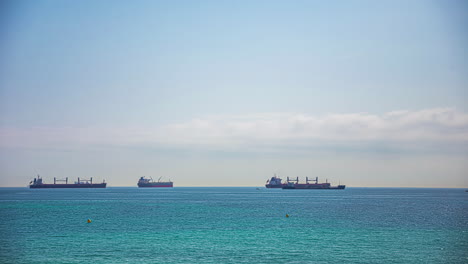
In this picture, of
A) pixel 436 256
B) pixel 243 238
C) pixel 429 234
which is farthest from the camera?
pixel 429 234

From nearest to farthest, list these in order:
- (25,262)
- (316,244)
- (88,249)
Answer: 1. (25,262)
2. (88,249)
3. (316,244)

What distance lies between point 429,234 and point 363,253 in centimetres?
2009

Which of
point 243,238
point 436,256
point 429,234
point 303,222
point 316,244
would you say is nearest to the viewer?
point 436,256

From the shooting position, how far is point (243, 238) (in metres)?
60.7

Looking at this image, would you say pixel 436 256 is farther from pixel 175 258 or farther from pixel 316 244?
pixel 175 258

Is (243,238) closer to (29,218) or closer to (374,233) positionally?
(374,233)

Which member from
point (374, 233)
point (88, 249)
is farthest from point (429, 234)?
point (88, 249)

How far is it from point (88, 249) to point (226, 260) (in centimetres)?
1713

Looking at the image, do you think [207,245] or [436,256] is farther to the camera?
[207,245]

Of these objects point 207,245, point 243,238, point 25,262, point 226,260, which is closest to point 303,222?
point 243,238

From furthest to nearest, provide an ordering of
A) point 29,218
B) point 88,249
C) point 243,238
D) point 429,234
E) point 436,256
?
1. point 29,218
2. point 429,234
3. point 243,238
4. point 88,249
5. point 436,256

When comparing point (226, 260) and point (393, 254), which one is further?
point (393, 254)

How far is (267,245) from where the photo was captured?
181 ft

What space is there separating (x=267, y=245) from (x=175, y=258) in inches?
514
